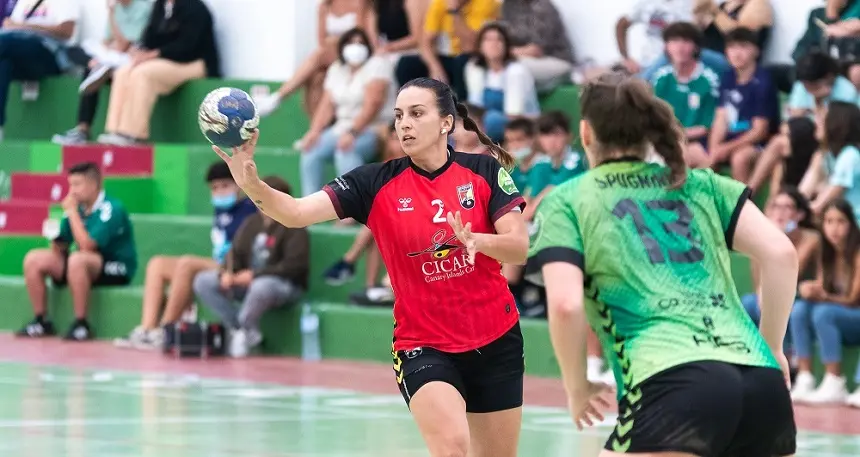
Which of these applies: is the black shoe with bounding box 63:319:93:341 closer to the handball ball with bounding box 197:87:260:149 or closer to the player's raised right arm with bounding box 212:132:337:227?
the player's raised right arm with bounding box 212:132:337:227

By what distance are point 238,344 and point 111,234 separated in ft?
6.34

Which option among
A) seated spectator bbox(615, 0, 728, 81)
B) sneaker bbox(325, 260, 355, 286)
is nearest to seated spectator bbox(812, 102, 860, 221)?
seated spectator bbox(615, 0, 728, 81)

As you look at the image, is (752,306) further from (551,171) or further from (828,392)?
(551,171)

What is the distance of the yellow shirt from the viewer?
15.1 metres

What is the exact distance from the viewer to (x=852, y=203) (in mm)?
11727

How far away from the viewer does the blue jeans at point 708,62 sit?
13156 millimetres

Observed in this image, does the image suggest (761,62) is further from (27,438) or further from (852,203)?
(27,438)

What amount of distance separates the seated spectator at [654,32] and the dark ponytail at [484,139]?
7005 millimetres

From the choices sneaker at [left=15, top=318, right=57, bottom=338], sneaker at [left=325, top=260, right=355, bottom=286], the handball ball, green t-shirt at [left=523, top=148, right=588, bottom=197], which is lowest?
sneaker at [left=15, top=318, right=57, bottom=338]

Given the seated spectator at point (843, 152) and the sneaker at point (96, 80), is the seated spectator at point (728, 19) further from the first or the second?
the sneaker at point (96, 80)

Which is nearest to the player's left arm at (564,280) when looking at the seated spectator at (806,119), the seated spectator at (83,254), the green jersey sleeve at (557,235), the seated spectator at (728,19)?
the green jersey sleeve at (557,235)

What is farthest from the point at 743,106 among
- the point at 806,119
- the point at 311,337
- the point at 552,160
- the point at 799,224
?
the point at 311,337

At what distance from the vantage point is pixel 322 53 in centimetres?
1598

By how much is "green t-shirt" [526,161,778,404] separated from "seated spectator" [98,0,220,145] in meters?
13.1
